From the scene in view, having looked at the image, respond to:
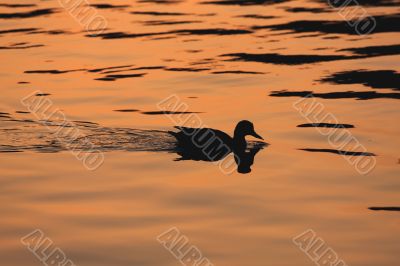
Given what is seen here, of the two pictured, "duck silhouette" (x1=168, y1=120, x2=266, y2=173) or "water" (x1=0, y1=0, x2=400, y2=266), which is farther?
"duck silhouette" (x1=168, y1=120, x2=266, y2=173)

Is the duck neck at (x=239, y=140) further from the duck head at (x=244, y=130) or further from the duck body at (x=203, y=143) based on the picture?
the duck body at (x=203, y=143)

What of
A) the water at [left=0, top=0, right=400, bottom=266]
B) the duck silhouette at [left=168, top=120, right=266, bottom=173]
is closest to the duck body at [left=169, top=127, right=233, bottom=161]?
the duck silhouette at [left=168, top=120, right=266, bottom=173]

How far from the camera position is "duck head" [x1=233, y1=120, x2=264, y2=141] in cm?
1623

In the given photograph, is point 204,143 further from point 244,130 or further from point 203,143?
point 244,130

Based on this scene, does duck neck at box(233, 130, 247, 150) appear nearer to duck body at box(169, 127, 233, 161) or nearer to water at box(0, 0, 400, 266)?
duck body at box(169, 127, 233, 161)

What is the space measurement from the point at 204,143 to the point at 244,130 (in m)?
0.75

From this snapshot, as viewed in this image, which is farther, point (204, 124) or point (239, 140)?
point (204, 124)

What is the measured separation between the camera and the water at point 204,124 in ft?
37.9

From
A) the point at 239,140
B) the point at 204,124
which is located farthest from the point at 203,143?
the point at 204,124

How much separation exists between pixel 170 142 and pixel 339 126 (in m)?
2.97

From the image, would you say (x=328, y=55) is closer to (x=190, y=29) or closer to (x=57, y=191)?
(x=190, y=29)

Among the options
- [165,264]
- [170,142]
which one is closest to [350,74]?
[170,142]

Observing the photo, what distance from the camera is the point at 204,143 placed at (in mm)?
15969

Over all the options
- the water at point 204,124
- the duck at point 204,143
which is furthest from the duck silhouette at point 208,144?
the water at point 204,124
